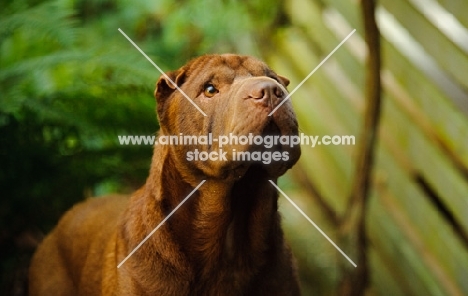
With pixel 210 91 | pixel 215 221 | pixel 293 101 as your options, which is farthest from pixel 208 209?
pixel 293 101

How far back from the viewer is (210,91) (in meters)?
1.30

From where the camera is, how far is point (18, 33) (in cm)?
222

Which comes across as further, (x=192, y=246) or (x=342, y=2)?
(x=342, y=2)

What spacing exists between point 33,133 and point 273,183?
96 centimetres

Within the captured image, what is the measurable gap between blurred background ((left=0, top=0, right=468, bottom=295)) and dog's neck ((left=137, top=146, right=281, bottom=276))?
58 centimetres

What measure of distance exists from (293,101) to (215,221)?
2.77 feet

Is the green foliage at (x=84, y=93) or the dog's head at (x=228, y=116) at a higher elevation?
the dog's head at (x=228, y=116)

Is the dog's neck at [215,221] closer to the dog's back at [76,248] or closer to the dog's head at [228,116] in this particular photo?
the dog's head at [228,116]

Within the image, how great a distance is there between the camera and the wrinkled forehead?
4.27ft

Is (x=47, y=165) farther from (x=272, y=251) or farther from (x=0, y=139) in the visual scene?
(x=272, y=251)

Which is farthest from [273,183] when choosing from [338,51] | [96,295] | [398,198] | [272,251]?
[398,198]

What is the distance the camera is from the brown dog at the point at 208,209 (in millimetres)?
1265

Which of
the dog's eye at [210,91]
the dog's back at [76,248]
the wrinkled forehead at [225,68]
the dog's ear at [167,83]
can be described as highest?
the wrinkled forehead at [225,68]

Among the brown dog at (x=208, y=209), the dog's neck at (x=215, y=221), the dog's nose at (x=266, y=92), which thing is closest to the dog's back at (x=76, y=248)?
the brown dog at (x=208, y=209)
